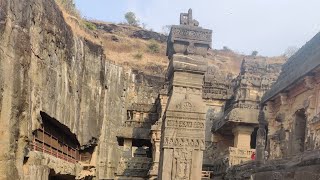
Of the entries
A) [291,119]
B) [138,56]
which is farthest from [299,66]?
[138,56]

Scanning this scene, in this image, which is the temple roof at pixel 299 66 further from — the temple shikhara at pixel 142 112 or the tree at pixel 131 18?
the tree at pixel 131 18

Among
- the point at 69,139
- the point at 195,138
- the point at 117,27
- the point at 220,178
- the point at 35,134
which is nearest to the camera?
the point at 195,138

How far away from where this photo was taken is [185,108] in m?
6.91

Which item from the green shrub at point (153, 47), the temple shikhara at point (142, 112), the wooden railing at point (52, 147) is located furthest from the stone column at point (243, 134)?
the green shrub at point (153, 47)

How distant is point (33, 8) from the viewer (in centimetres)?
1050

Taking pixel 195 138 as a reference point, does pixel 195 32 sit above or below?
above

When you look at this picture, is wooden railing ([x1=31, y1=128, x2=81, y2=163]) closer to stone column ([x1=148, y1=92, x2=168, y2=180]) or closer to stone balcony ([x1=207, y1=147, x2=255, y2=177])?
stone column ([x1=148, y1=92, x2=168, y2=180])

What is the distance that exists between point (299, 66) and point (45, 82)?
727 centimetres

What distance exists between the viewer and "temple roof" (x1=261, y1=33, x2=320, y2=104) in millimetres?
10430

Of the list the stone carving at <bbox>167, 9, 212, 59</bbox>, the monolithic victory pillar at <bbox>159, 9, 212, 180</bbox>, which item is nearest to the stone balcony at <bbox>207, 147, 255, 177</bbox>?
the monolithic victory pillar at <bbox>159, 9, 212, 180</bbox>

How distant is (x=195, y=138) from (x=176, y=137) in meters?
0.32

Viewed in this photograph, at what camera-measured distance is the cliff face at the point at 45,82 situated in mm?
8547

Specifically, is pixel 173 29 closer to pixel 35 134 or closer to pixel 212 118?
pixel 35 134

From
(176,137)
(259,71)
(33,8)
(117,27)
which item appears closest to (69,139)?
(33,8)
